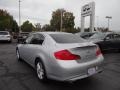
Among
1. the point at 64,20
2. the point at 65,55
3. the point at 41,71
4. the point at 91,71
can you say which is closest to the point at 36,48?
the point at 41,71

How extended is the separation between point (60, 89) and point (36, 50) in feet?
5.13

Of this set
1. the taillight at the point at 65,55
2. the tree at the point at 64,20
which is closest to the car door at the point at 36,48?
the taillight at the point at 65,55

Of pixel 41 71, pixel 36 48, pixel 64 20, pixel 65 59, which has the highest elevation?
pixel 64 20

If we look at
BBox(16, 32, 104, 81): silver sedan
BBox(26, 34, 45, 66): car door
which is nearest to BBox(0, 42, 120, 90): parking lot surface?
BBox(16, 32, 104, 81): silver sedan

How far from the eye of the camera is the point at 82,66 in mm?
4094

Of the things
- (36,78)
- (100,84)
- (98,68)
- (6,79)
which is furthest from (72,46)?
(6,79)

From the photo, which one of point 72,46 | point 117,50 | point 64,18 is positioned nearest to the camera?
point 72,46

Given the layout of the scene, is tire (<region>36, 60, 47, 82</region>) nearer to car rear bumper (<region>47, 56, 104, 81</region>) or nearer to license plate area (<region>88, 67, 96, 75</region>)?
car rear bumper (<region>47, 56, 104, 81</region>)

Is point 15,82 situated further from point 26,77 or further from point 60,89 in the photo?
point 60,89

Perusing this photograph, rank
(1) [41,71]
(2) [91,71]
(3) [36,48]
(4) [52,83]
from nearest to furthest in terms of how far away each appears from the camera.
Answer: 1. (2) [91,71]
2. (4) [52,83]
3. (1) [41,71]
4. (3) [36,48]

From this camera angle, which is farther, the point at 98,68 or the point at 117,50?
the point at 117,50

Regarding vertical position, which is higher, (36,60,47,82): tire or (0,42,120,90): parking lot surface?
(36,60,47,82): tire

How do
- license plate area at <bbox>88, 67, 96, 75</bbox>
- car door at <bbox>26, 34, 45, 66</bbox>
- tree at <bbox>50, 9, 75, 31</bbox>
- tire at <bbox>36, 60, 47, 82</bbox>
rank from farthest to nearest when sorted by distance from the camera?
tree at <bbox>50, 9, 75, 31</bbox>
car door at <bbox>26, 34, 45, 66</bbox>
tire at <bbox>36, 60, 47, 82</bbox>
license plate area at <bbox>88, 67, 96, 75</bbox>

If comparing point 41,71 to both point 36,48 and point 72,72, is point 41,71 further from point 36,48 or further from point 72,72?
point 72,72
